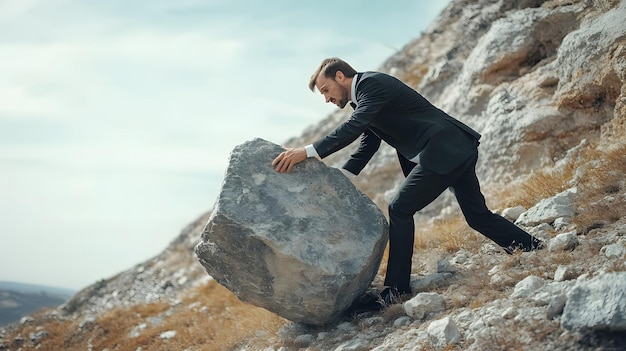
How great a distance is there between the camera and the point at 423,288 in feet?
16.4

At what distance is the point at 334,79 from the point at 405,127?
788 millimetres

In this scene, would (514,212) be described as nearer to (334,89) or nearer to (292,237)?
(334,89)

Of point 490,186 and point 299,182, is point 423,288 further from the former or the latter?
point 490,186

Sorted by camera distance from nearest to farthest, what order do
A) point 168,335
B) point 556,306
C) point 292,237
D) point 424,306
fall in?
point 556,306 < point 424,306 < point 292,237 < point 168,335

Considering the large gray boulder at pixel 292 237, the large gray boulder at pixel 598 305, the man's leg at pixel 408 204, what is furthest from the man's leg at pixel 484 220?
the large gray boulder at pixel 598 305

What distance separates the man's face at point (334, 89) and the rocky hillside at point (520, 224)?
1.90 m

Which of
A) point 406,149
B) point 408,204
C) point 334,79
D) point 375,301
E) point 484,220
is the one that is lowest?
point 375,301

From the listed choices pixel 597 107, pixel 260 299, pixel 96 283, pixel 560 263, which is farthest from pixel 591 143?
pixel 96 283

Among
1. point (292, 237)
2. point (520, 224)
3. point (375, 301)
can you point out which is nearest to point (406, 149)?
point (292, 237)

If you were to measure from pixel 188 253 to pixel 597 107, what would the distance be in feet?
39.9

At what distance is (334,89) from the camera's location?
16.3ft

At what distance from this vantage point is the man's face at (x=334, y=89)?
16.2 feet

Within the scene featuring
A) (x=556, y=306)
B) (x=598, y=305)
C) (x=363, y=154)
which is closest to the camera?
(x=598, y=305)

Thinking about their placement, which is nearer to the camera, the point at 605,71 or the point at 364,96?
the point at 364,96
